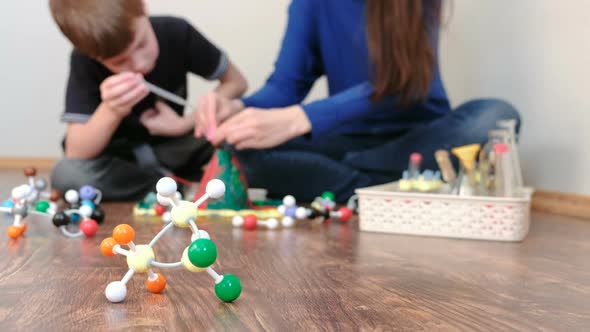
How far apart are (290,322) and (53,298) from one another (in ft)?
0.84

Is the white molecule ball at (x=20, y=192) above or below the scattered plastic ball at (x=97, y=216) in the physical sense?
above

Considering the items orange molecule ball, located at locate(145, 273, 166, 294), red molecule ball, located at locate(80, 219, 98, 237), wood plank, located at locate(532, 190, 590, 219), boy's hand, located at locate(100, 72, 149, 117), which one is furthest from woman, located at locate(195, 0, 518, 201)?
orange molecule ball, located at locate(145, 273, 166, 294)

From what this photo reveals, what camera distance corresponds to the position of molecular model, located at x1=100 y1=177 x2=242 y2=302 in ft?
1.97

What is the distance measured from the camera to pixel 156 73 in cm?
162

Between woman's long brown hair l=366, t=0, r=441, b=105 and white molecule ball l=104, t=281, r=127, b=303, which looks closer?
white molecule ball l=104, t=281, r=127, b=303

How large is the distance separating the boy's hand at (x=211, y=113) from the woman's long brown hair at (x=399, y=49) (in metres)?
0.32

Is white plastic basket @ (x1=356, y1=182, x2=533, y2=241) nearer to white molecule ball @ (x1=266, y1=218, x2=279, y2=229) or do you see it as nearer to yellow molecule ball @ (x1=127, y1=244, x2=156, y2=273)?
white molecule ball @ (x1=266, y1=218, x2=279, y2=229)

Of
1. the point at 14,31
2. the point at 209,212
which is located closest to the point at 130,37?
the point at 209,212

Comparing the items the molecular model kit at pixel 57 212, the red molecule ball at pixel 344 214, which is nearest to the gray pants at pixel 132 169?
the molecular model kit at pixel 57 212

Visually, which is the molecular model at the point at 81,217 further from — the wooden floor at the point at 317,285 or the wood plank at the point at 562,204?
the wood plank at the point at 562,204

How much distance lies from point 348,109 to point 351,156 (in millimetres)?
246

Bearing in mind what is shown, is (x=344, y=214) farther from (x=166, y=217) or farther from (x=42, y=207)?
(x=42, y=207)

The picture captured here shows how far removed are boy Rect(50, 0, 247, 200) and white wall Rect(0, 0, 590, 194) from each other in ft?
2.46

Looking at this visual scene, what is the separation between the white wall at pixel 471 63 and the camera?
1508mm
